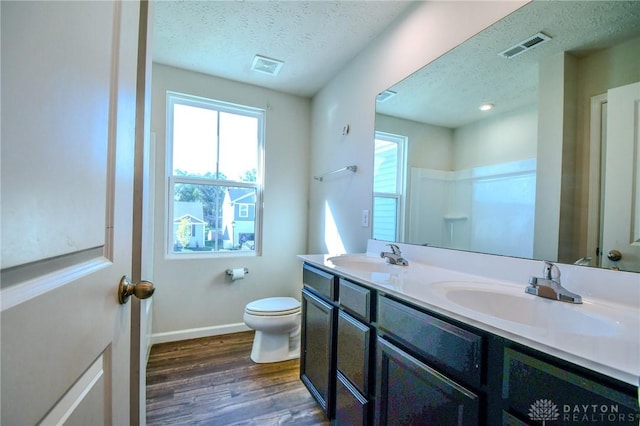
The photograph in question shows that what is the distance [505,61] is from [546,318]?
1.09 m

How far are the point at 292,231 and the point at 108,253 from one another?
2410 millimetres

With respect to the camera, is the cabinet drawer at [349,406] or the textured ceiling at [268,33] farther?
the textured ceiling at [268,33]

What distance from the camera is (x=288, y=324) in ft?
7.04

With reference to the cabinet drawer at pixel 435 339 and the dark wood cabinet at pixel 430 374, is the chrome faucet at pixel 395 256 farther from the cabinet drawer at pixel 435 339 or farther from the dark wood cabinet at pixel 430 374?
the cabinet drawer at pixel 435 339

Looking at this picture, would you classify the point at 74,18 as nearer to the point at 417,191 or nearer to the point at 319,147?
the point at 417,191

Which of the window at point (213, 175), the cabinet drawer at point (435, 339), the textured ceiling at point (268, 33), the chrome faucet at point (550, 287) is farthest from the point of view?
the window at point (213, 175)

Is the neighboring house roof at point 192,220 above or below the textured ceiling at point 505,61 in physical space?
below

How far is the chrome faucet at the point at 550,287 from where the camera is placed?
878mm

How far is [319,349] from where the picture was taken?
5.25ft

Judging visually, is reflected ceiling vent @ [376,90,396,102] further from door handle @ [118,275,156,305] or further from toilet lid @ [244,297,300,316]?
door handle @ [118,275,156,305]

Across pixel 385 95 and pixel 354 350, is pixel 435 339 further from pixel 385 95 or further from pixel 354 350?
pixel 385 95

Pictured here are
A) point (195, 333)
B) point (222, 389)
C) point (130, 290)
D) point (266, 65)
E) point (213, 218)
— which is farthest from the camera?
point (213, 218)

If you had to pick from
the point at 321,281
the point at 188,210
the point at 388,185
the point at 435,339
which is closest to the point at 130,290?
the point at 435,339

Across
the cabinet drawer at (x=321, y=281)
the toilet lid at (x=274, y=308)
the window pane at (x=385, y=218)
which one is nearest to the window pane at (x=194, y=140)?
the toilet lid at (x=274, y=308)
